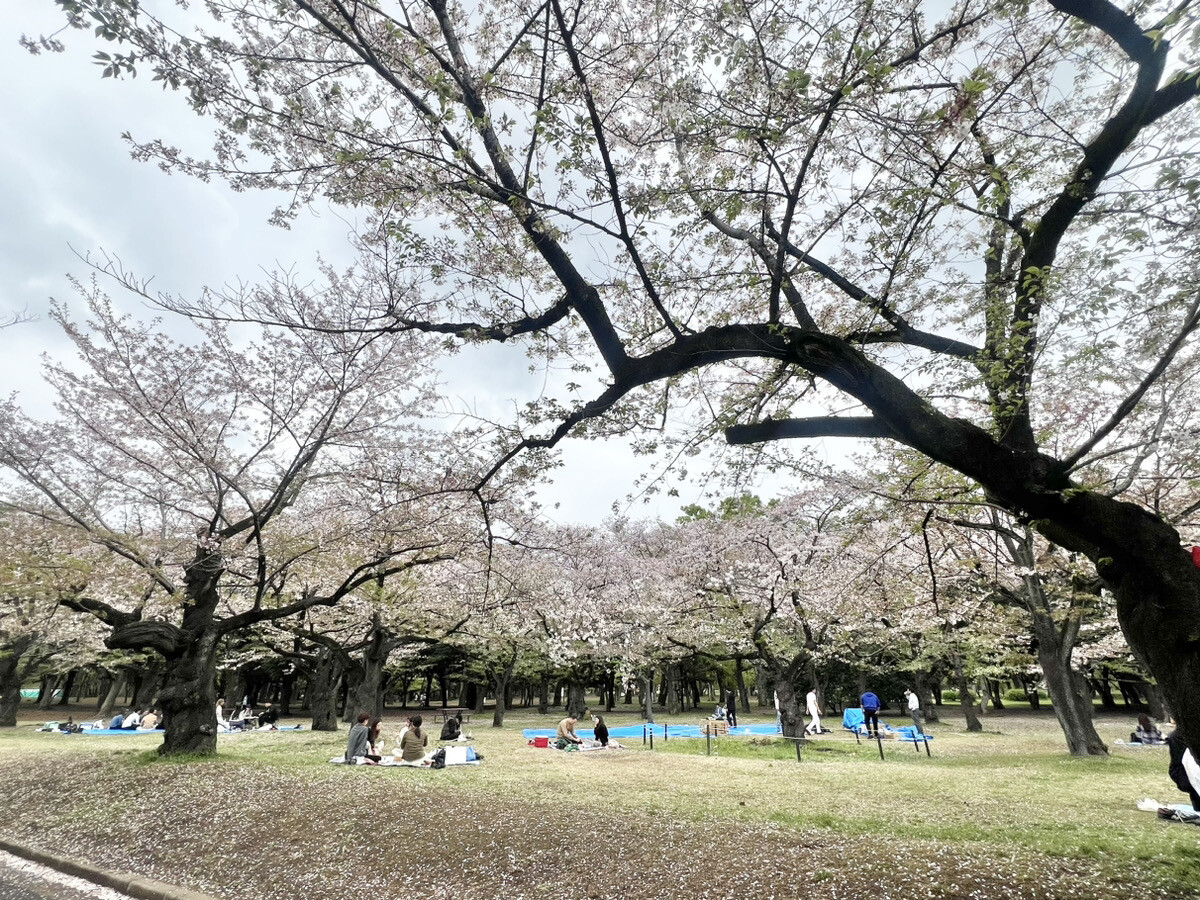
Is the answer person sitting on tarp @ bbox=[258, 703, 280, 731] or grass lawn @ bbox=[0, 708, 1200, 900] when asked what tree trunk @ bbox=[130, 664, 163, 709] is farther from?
grass lawn @ bbox=[0, 708, 1200, 900]

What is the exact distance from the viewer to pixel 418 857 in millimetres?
6035

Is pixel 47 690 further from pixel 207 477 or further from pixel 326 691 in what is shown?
pixel 207 477

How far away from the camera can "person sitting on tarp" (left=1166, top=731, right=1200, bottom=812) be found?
6.66 meters

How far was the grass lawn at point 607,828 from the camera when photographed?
201 inches

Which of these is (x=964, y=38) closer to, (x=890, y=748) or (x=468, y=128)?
(x=468, y=128)

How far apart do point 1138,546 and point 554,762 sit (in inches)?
468

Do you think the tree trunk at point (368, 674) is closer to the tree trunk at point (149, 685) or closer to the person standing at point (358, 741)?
the person standing at point (358, 741)

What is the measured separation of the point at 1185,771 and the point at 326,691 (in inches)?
915

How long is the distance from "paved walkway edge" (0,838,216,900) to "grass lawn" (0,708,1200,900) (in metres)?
0.18

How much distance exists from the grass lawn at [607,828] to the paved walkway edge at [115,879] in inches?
7.0

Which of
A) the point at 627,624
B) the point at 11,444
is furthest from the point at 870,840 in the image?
the point at 627,624

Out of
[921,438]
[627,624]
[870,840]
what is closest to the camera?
[921,438]

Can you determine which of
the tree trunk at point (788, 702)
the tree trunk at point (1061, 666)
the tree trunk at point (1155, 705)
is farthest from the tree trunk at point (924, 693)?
the tree trunk at point (788, 702)

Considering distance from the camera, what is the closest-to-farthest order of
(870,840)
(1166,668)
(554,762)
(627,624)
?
(1166,668) → (870,840) → (554,762) → (627,624)
